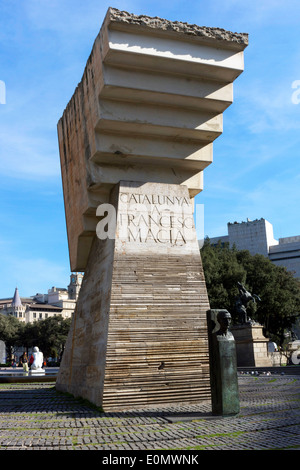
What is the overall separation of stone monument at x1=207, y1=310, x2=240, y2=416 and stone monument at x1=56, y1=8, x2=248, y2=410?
198cm

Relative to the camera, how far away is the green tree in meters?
30.1

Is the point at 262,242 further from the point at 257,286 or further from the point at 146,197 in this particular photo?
the point at 146,197

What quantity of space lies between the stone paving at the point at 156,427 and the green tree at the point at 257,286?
2061 cm

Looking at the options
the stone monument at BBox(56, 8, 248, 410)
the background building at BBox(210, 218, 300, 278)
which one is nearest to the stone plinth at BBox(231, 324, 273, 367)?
the stone monument at BBox(56, 8, 248, 410)

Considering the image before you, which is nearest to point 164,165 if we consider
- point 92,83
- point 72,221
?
point 92,83

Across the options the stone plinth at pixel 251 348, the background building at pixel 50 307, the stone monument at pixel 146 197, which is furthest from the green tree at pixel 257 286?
the background building at pixel 50 307

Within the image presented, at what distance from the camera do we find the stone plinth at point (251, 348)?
70.6 feet

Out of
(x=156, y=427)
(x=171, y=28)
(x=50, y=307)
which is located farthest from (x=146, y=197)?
(x=50, y=307)

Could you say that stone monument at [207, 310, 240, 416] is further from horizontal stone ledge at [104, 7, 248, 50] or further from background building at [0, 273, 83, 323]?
background building at [0, 273, 83, 323]

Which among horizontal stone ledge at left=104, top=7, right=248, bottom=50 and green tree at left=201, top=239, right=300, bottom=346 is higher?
horizontal stone ledge at left=104, top=7, right=248, bottom=50

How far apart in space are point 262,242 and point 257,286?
41040mm

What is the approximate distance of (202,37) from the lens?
974cm

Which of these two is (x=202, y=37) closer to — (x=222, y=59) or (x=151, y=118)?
(x=222, y=59)

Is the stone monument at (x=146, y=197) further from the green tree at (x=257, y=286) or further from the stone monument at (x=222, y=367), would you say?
the green tree at (x=257, y=286)
